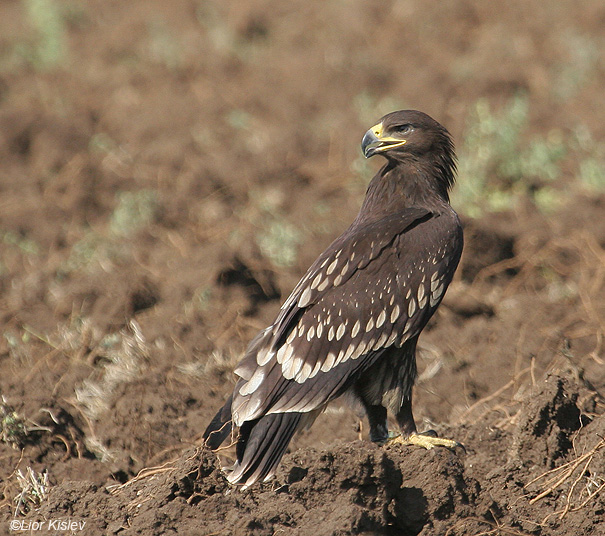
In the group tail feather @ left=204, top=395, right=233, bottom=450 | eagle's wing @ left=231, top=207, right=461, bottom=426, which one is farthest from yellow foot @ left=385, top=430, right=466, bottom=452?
tail feather @ left=204, top=395, right=233, bottom=450

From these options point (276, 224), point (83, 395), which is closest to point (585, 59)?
point (276, 224)

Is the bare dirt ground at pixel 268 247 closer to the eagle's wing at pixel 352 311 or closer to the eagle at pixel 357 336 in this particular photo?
the eagle at pixel 357 336

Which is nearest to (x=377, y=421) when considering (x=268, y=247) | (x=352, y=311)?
(x=352, y=311)

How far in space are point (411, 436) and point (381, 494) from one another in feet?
2.50

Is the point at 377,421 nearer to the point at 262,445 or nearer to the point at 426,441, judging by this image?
the point at 426,441

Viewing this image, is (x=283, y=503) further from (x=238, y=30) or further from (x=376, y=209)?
(x=238, y=30)

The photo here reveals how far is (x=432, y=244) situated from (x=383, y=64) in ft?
26.0

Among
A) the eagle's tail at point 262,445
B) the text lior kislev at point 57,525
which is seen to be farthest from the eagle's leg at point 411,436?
the text lior kislev at point 57,525

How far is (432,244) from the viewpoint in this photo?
5.22m

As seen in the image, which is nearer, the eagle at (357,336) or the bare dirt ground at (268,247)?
the bare dirt ground at (268,247)

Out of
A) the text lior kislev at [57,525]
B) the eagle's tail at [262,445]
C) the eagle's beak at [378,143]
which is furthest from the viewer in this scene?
the eagle's beak at [378,143]

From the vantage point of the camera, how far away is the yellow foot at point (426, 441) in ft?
16.4

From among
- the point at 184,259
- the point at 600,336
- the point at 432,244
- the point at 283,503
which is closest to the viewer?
the point at 283,503

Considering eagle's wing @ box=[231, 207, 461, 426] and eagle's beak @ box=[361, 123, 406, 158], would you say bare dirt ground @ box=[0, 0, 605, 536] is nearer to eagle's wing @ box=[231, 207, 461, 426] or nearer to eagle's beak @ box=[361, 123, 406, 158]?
eagle's wing @ box=[231, 207, 461, 426]
